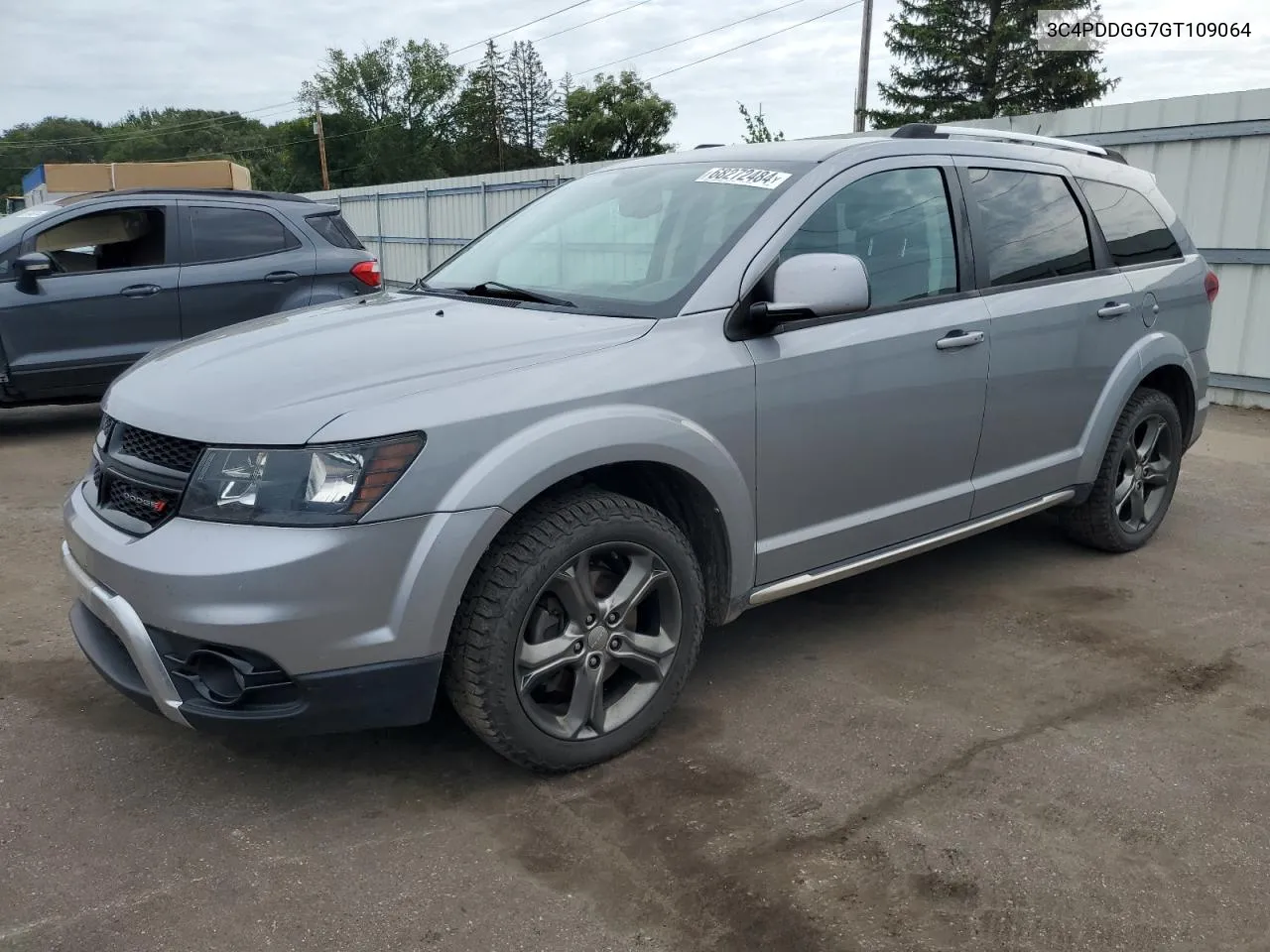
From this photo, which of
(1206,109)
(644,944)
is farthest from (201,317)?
(1206,109)

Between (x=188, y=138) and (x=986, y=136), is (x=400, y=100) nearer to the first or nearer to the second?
(x=188, y=138)

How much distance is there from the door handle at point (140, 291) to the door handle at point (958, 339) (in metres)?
5.84

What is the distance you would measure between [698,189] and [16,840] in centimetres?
278

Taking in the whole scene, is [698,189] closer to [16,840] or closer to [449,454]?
[449,454]

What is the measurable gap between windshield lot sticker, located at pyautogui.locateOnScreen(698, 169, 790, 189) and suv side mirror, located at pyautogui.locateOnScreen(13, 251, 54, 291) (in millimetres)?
5271

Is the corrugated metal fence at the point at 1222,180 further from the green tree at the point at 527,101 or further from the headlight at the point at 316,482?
the green tree at the point at 527,101

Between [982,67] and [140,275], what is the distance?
40.7m

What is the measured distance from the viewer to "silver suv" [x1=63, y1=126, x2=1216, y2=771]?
2666 mm

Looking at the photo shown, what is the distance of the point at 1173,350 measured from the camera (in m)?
5.01

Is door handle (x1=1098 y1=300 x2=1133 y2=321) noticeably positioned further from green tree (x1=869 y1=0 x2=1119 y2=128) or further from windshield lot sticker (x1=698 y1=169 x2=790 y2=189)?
green tree (x1=869 y1=0 x2=1119 y2=128)

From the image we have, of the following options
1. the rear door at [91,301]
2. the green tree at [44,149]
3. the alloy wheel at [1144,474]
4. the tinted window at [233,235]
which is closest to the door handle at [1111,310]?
the alloy wheel at [1144,474]

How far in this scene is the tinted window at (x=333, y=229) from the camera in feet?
27.3

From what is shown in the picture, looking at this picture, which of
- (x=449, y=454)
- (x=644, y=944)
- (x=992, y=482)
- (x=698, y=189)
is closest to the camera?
(x=644, y=944)

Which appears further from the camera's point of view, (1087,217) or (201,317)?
(201,317)
